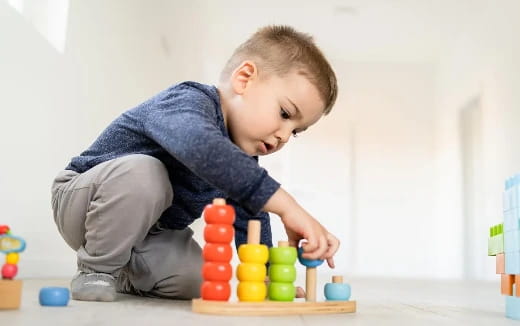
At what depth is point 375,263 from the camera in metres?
5.60

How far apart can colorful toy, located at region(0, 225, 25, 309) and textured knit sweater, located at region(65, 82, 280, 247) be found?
0.88ft

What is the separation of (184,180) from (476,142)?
12.8ft

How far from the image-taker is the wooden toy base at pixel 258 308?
0.81 metres

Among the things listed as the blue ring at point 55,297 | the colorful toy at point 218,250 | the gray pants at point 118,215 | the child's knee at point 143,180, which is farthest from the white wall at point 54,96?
the colorful toy at point 218,250

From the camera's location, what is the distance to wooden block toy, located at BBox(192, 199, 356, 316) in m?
0.82

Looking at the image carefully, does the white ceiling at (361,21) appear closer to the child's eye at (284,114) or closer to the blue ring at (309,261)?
the child's eye at (284,114)

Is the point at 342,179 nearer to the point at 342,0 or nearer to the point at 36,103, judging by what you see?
the point at 342,0

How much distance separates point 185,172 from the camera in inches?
47.2

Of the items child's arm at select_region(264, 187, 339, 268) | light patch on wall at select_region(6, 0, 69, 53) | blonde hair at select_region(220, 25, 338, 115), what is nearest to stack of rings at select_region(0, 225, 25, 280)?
child's arm at select_region(264, 187, 339, 268)

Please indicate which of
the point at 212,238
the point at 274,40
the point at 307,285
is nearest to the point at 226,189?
the point at 212,238

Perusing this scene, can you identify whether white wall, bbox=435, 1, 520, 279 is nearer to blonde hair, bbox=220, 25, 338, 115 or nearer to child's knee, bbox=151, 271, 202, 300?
blonde hair, bbox=220, 25, 338, 115

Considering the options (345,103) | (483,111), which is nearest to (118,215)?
(483,111)

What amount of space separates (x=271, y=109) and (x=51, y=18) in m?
1.28

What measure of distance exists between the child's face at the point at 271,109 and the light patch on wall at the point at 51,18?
1.04 meters
